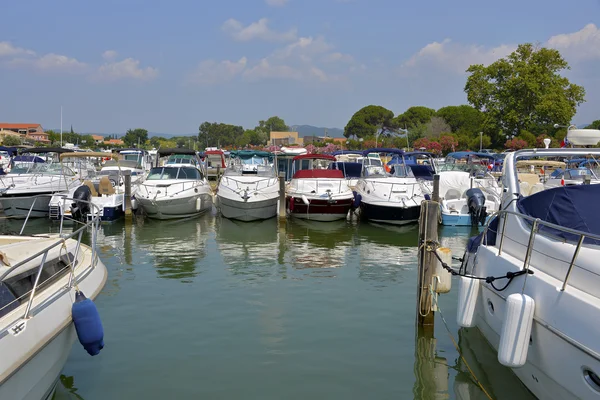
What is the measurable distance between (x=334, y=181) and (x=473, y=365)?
13.3 metres

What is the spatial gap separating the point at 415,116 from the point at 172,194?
8557cm

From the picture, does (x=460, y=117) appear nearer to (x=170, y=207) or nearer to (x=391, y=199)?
(x=391, y=199)

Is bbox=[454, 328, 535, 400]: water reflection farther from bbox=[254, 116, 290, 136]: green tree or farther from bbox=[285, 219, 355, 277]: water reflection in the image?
bbox=[254, 116, 290, 136]: green tree

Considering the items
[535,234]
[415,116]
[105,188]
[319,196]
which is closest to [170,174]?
[105,188]

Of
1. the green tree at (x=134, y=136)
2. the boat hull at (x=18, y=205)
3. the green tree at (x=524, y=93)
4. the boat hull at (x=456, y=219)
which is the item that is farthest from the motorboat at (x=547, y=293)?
the green tree at (x=134, y=136)

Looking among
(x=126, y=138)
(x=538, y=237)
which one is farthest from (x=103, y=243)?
(x=126, y=138)

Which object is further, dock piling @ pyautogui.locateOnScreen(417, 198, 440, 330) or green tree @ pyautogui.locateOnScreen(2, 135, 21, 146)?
green tree @ pyautogui.locateOnScreen(2, 135, 21, 146)

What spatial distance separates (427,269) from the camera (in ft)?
27.2

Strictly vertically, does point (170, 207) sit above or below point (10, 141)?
below

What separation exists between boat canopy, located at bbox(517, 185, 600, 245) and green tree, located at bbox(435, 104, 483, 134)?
80057mm

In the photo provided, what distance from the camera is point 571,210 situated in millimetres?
6008

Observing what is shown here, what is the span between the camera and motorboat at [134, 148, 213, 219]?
1991cm

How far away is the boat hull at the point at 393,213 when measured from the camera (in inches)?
748

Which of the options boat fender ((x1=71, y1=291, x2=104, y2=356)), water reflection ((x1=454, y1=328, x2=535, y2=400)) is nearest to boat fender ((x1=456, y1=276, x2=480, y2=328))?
water reflection ((x1=454, y1=328, x2=535, y2=400))
